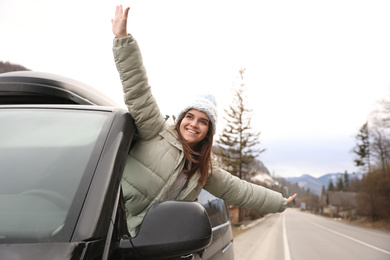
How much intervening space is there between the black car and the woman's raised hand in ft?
1.53

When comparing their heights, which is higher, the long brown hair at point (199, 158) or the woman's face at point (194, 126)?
the woman's face at point (194, 126)

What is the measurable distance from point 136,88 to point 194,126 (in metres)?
0.53

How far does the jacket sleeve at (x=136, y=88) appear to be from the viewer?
1.93 meters

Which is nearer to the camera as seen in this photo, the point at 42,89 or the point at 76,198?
the point at 76,198

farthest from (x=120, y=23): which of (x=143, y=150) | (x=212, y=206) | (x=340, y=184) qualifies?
(x=340, y=184)

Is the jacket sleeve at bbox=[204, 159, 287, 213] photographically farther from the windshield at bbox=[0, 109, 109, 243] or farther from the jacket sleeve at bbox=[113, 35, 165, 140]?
the windshield at bbox=[0, 109, 109, 243]

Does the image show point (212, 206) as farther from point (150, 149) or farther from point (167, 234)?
point (167, 234)

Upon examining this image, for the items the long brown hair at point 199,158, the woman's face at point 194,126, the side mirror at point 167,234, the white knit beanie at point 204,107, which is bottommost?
the side mirror at point 167,234

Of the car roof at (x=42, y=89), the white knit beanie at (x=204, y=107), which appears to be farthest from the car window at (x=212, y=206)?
the car roof at (x=42, y=89)

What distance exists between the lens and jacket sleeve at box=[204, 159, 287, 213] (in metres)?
2.61

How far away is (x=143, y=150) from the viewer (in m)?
1.98

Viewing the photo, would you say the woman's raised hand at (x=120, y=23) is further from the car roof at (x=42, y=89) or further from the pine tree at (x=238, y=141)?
the pine tree at (x=238, y=141)

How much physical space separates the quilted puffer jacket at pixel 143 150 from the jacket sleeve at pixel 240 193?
40 centimetres

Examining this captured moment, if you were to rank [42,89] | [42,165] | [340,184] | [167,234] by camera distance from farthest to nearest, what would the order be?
[340,184]
[42,89]
[42,165]
[167,234]
